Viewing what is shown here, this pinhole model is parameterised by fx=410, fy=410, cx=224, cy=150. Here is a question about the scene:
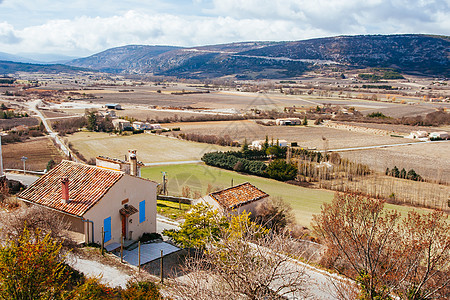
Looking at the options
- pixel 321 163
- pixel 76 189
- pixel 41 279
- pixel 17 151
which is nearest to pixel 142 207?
pixel 76 189

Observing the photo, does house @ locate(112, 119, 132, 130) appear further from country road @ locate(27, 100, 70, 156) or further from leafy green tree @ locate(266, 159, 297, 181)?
leafy green tree @ locate(266, 159, 297, 181)

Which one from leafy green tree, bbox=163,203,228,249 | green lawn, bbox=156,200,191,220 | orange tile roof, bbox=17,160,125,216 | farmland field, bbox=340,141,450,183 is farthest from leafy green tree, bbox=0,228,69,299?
farmland field, bbox=340,141,450,183

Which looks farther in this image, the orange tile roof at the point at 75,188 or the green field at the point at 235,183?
the green field at the point at 235,183

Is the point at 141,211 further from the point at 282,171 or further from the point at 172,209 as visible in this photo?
the point at 282,171

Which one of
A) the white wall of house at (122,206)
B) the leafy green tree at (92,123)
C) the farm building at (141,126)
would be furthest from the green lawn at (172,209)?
the leafy green tree at (92,123)

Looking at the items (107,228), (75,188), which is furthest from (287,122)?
(107,228)

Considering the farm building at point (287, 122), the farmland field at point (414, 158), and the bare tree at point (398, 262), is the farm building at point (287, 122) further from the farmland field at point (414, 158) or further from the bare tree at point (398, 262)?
the bare tree at point (398, 262)
